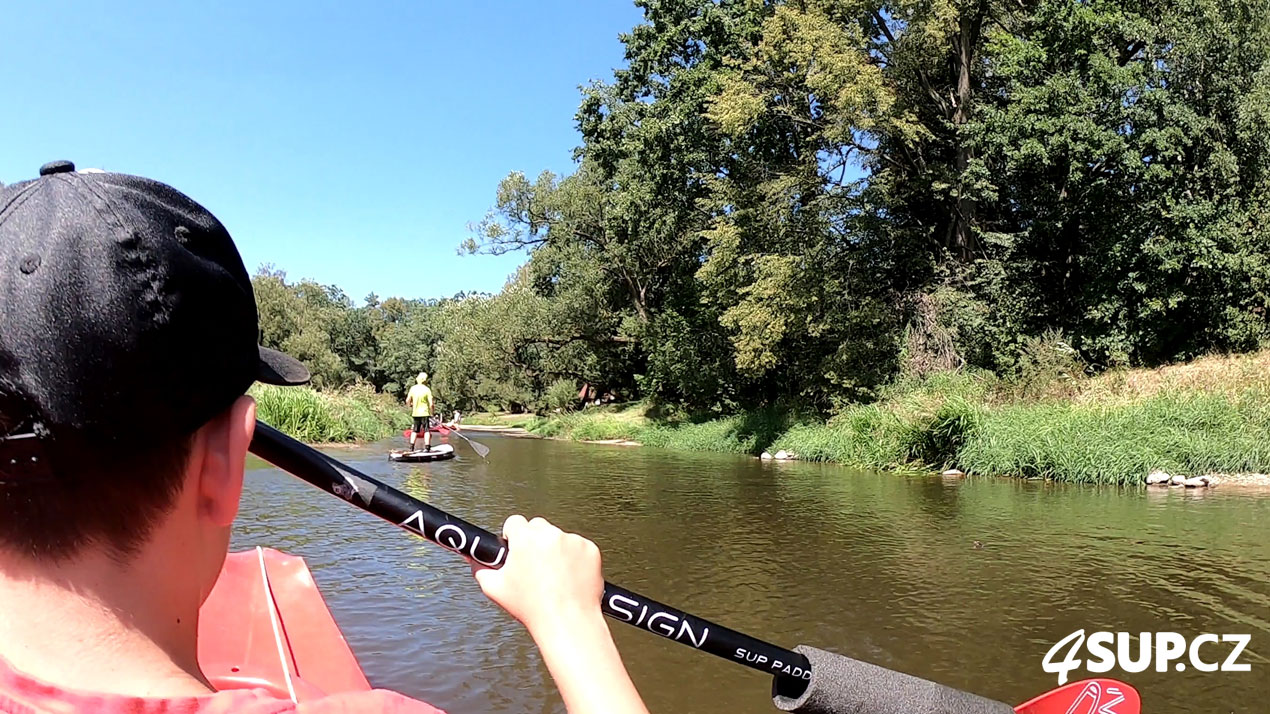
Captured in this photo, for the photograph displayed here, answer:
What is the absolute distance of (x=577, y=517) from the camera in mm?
10133

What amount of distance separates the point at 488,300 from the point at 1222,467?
28.6 meters

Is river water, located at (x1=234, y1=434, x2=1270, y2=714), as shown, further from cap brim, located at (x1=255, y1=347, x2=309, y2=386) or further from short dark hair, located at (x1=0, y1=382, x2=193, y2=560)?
short dark hair, located at (x1=0, y1=382, x2=193, y2=560)

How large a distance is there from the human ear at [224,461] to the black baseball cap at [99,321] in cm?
3

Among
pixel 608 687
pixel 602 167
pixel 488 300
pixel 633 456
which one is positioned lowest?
pixel 633 456

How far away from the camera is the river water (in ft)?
16.0

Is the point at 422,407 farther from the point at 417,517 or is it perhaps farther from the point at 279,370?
the point at 279,370

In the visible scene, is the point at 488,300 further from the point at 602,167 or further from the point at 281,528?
the point at 281,528

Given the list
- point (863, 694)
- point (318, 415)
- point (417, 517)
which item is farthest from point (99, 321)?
point (318, 415)

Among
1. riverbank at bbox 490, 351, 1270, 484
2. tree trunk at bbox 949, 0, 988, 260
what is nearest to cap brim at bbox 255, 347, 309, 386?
riverbank at bbox 490, 351, 1270, 484

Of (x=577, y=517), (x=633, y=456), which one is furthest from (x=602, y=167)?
(x=577, y=517)

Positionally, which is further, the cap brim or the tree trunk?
the tree trunk

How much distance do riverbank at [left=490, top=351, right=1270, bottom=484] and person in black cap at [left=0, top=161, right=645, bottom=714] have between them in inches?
569

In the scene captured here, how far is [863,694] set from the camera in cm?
179

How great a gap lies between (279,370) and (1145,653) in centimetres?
591
